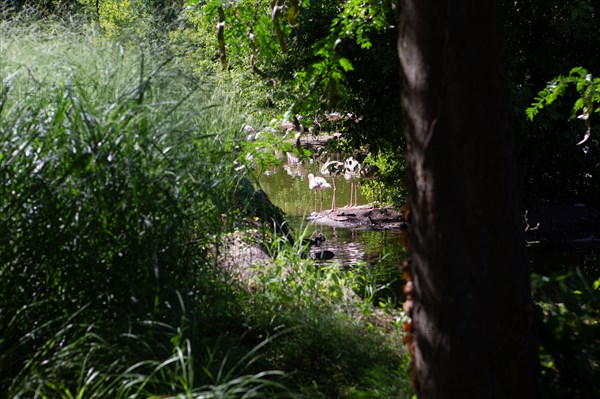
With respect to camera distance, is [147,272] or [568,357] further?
[147,272]

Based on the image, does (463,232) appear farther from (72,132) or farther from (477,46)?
(72,132)

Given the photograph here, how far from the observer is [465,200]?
9.91 feet

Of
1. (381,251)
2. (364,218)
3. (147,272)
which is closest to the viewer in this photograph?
(147,272)

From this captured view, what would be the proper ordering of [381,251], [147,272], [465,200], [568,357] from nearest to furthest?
[465,200]
[568,357]
[147,272]
[381,251]

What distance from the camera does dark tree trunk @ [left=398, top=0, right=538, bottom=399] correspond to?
3018mm

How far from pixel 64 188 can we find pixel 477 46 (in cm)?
189

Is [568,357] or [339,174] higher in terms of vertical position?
[339,174]

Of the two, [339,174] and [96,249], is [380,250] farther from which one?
[96,249]

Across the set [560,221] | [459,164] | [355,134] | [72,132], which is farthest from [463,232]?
[560,221]

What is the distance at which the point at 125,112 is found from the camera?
404cm

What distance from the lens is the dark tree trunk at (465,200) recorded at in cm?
302

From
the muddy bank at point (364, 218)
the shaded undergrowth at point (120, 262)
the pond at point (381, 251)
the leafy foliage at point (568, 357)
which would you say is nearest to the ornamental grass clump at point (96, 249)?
the shaded undergrowth at point (120, 262)

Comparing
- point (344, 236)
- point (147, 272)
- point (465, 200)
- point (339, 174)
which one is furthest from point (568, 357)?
point (339, 174)

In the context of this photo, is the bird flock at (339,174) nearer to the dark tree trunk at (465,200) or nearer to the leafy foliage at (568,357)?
the leafy foliage at (568,357)
